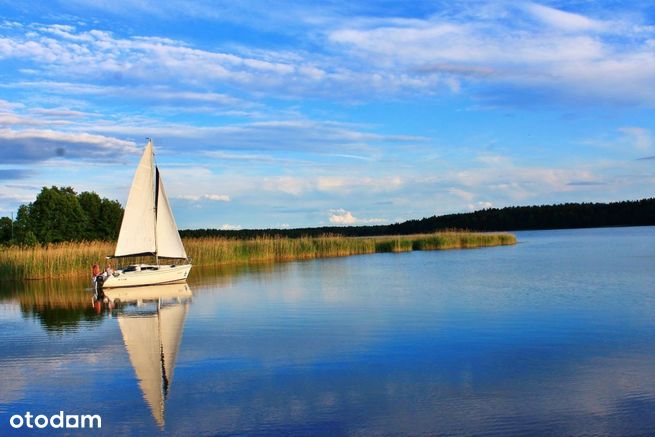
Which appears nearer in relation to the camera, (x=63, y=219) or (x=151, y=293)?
(x=151, y=293)

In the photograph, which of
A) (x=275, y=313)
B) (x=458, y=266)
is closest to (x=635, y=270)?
(x=458, y=266)

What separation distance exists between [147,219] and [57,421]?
1939 centimetres

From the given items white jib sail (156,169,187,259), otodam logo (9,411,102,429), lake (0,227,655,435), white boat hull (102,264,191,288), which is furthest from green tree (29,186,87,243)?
otodam logo (9,411,102,429)

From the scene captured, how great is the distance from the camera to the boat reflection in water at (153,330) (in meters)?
9.80

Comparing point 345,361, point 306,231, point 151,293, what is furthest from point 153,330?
point 306,231

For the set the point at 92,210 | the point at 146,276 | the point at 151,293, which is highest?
the point at 92,210

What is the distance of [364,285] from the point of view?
80.2 ft

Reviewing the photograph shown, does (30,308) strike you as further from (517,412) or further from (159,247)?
(517,412)

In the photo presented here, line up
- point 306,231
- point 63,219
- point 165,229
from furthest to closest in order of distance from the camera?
point 306,231 → point 63,219 → point 165,229

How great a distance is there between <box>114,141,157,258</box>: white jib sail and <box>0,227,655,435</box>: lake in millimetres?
5318

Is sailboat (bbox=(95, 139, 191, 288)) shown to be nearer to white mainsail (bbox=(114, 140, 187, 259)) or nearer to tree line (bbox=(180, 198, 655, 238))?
white mainsail (bbox=(114, 140, 187, 259))

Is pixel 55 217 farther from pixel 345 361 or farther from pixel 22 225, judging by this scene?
pixel 345 361

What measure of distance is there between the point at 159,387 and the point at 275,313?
7.83 metres

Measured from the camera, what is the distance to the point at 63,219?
49.6m
